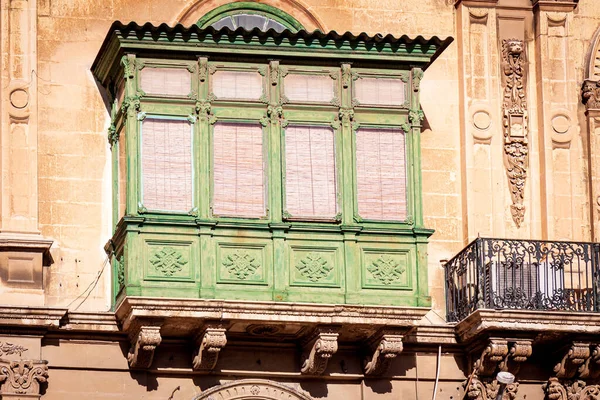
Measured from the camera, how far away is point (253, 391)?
25.9 metres

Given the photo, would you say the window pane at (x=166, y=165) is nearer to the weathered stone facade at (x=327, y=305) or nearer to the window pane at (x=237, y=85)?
the window pane at (x=237, y=85)

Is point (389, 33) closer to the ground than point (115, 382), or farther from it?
farther from it

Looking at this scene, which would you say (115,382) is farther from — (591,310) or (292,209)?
(591,310)

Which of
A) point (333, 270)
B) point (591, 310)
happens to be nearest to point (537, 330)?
point (591, 310)

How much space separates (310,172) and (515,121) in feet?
10.4

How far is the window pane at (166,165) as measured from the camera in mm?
25250

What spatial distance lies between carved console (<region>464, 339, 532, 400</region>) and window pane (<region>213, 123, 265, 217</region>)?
313cm

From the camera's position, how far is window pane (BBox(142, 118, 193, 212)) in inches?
994

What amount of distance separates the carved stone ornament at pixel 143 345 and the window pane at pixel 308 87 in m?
3.15

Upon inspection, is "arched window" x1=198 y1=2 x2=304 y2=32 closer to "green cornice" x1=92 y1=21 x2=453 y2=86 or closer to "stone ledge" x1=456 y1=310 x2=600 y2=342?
"green cornice" x1=92 y1=21 x2=453 y2=86

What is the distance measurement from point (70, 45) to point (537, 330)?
21.0ft

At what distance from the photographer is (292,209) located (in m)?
25.5

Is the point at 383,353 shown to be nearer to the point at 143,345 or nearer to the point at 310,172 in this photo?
the point at 310,172

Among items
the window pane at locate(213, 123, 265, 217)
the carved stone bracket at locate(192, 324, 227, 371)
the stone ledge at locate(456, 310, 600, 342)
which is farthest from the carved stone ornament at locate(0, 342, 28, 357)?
the stone ledge at locate(456, 310, 600, 342)
